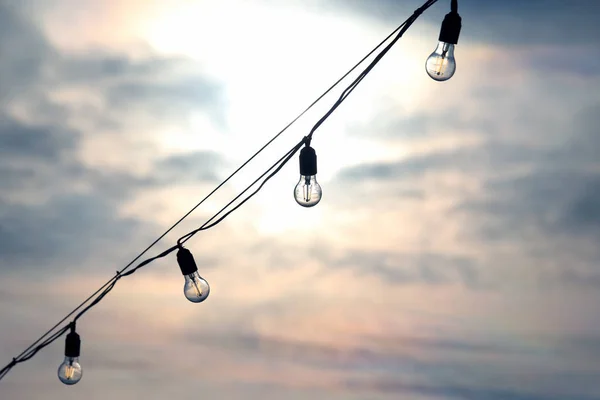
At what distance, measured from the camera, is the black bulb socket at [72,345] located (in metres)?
8.97

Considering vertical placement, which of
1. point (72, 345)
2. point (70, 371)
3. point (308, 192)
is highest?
point (308, 192)

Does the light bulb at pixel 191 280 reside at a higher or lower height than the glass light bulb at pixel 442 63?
lower

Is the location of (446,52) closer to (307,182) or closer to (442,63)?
(442,63)

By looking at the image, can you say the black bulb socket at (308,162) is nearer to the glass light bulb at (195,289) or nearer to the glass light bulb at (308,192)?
the glass light bulb at (308,192)

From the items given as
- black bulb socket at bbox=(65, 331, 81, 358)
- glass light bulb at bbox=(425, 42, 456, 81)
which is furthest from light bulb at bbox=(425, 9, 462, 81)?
black bulb socket at bbox=(65, 331, 81, 358)

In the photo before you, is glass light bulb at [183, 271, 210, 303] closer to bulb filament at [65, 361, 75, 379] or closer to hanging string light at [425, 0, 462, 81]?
bulb filament at [65, 361, 75, 379]

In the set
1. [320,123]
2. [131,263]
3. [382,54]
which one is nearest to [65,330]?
[131,263]

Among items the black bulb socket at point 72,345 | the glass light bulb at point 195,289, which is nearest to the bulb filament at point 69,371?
the black bulb socket at point 72,345

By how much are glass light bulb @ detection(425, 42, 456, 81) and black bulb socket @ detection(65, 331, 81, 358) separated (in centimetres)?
489

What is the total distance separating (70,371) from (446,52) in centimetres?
508

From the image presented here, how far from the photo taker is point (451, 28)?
602 cm

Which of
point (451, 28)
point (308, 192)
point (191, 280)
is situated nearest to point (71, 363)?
point (191, 280)

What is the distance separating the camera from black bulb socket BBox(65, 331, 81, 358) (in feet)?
29.4

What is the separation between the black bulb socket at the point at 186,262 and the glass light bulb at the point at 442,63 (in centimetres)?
305
